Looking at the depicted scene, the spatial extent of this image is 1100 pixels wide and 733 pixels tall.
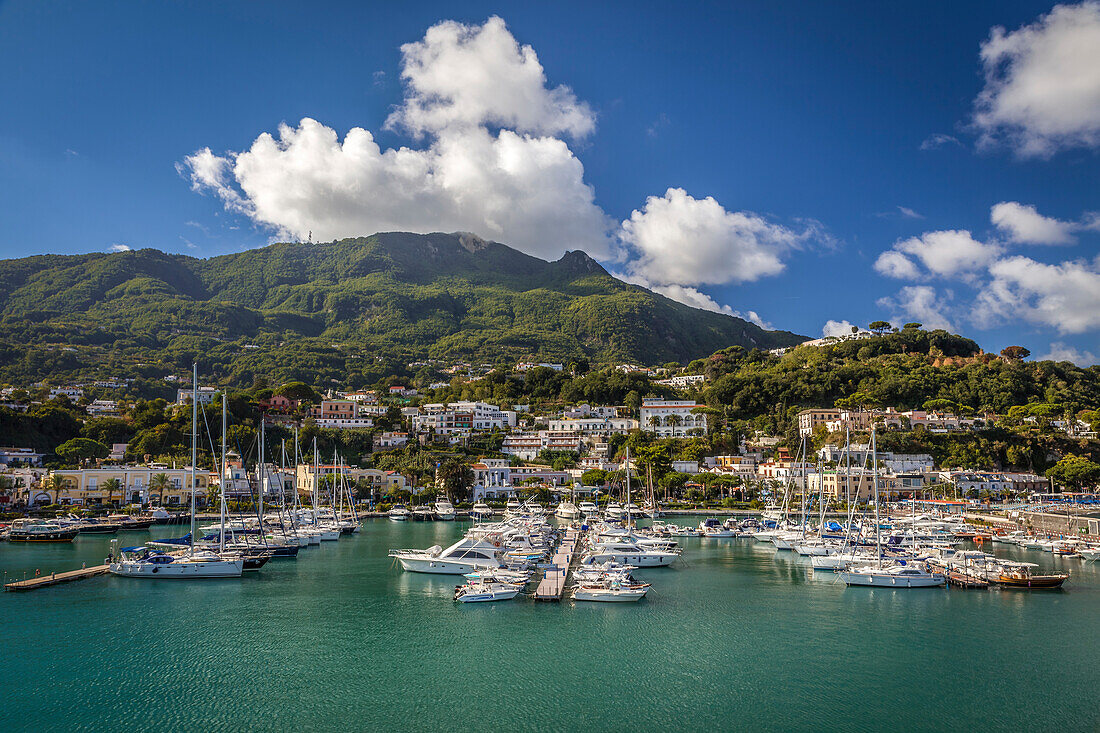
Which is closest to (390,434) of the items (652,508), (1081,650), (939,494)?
(652,508)

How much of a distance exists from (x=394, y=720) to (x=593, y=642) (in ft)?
26.1

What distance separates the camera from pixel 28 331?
400ft

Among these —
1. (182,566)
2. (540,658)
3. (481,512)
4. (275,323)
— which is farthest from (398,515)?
(275,323)

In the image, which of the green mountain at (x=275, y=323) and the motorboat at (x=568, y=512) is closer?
the motorboat at (x=568, y=512)

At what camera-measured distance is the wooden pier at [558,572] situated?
1126 inches

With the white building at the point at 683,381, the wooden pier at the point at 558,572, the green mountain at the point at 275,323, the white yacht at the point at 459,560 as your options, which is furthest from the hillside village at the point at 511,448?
the white yacht at the point at 459,560

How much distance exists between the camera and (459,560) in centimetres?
3394

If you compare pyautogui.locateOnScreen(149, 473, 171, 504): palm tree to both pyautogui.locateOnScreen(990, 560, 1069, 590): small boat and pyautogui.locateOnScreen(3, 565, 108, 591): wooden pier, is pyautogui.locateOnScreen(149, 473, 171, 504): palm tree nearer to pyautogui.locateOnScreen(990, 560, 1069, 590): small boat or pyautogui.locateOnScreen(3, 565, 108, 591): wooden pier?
pyautogui.locateOnScreen(3, 565, 108, 591): wooden pier

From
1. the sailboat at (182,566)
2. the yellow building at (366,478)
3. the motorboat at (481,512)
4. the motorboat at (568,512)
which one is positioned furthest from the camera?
the yellow building at (366,478)

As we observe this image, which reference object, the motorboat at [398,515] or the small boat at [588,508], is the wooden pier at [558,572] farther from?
the motorboat at [398,515]

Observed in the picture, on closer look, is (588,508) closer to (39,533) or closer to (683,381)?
(39,533)

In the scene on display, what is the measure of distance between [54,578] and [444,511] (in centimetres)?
3443

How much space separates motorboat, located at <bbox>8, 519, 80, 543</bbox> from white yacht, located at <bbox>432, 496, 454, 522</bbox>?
26.9 meters

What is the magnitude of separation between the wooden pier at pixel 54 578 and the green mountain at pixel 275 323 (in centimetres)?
9035
